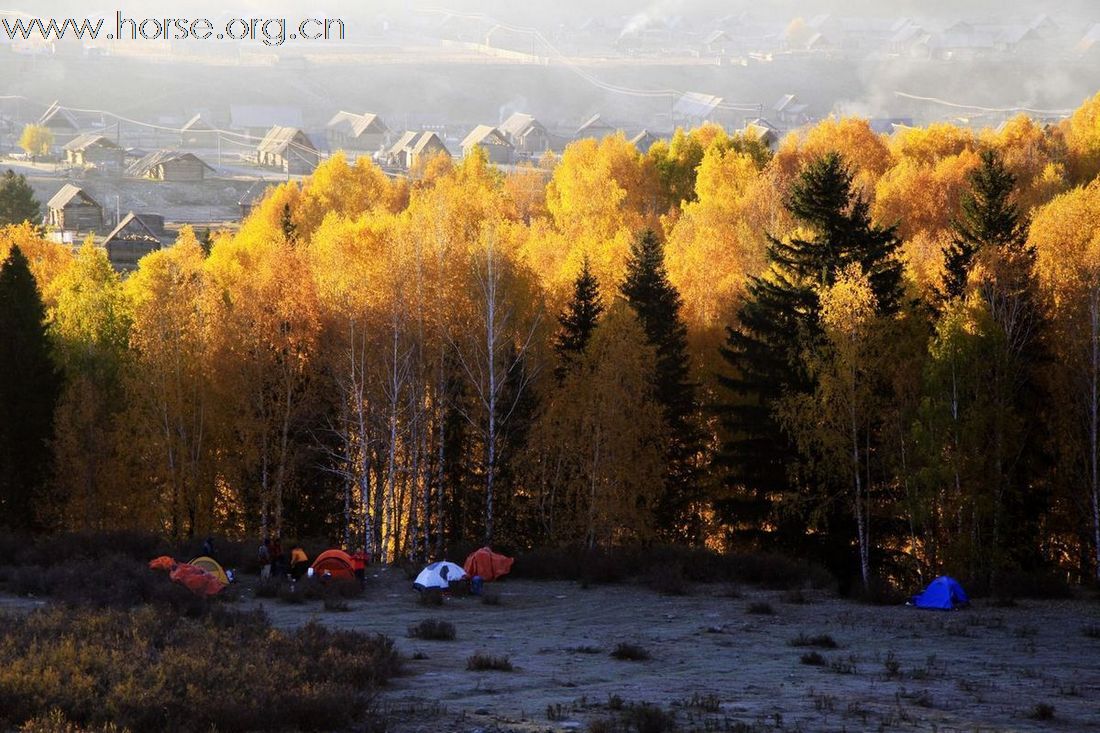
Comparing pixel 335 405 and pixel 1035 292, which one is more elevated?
pixel 1035 292

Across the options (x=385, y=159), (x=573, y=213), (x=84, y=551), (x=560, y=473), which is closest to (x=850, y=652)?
(x=560, y=473)

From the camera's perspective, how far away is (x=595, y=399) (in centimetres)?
3375

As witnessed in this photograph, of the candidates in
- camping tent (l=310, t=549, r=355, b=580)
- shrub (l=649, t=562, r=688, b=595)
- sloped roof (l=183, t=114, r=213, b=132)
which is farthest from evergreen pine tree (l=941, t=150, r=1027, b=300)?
sloped roof (l=183, t=114, r=213, b=132)

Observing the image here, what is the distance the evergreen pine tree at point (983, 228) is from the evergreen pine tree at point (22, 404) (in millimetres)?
24204

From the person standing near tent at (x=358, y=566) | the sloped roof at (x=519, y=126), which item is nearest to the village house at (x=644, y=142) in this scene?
the sloped roof at (x=519, y=126)

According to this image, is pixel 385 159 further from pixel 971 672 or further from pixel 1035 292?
pixel 971 672

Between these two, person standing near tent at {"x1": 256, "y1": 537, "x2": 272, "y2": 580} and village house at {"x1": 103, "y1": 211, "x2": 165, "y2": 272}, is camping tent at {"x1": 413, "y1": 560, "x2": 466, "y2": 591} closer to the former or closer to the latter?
person standing near tent at {"x1": 256, "y1": 537, "x2": 272, "y2": 580}

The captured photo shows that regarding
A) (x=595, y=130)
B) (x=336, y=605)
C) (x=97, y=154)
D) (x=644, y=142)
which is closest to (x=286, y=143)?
(x=97, y=154)

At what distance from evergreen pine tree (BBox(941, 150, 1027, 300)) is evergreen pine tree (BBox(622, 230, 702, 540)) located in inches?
272

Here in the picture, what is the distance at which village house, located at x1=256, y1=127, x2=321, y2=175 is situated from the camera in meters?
124

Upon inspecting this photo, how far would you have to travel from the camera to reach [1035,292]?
3303 cm

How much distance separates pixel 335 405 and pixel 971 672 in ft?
70.2

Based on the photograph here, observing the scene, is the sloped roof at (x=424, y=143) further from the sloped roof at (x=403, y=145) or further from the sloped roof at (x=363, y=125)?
the sloped roof at (x=363, y=125)

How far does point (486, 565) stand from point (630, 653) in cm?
939
